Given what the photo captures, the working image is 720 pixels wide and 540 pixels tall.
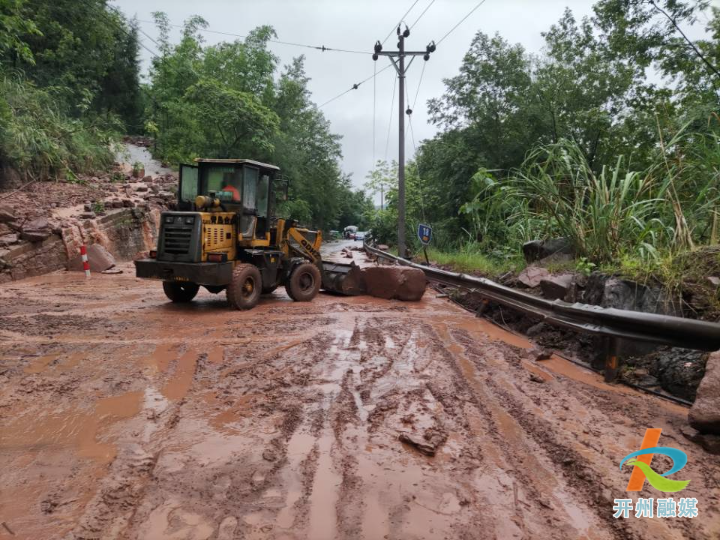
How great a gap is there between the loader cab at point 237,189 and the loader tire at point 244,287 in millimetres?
664

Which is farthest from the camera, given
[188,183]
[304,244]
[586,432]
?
[304,244]

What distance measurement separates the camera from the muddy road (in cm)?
238

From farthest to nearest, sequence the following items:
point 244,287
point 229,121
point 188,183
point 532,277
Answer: point 229,121
point 188,183
point 244,287
point 532,277

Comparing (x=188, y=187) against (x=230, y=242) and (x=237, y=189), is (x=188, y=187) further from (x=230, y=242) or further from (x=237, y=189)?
(x=230, y=242)

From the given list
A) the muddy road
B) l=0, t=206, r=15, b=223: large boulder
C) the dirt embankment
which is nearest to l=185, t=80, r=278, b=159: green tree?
the dirt embankment

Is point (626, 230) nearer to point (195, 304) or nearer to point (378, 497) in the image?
point (378, 497)

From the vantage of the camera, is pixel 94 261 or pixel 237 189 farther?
pixel 94 261

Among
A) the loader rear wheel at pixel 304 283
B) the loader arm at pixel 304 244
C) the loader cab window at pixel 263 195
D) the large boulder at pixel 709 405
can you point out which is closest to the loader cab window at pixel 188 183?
the loader cab window at pixel 263 195

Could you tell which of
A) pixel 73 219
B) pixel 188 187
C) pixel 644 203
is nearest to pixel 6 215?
pixel 73 219

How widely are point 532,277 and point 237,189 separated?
217 inches

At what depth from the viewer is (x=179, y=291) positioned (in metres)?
9.19

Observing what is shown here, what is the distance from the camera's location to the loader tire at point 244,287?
8305 mm

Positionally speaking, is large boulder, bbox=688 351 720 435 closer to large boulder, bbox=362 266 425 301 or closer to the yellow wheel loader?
large boulder, bbox=362 266 425 301

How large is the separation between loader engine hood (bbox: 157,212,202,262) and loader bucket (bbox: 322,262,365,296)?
11.5 feet
